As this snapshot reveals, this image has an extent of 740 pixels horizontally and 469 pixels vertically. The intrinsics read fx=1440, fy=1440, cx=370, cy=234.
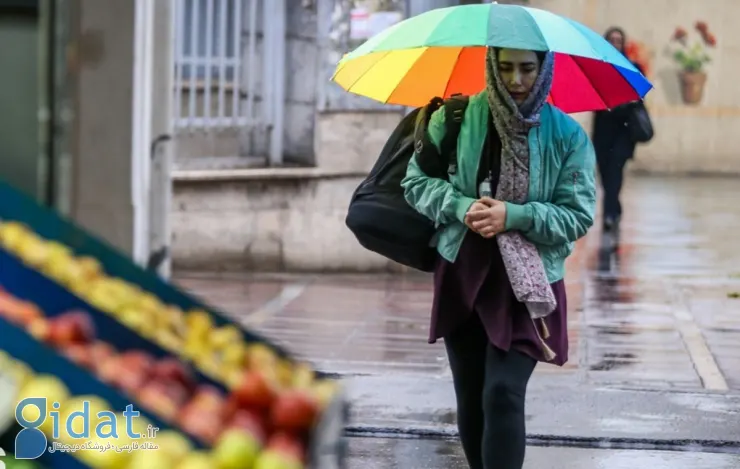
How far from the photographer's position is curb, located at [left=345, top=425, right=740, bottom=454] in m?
6.16

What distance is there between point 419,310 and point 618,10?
15531 mm

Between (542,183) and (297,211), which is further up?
(542,183)

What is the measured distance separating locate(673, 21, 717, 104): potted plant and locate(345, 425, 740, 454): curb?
18740mm

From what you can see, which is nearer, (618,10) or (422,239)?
(422,239)

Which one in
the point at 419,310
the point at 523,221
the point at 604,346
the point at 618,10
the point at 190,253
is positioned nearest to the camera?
the point at 523,221

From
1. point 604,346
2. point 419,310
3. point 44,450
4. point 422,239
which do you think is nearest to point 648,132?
point 419,310

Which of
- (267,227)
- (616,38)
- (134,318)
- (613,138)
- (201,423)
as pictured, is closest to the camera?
(201,423)

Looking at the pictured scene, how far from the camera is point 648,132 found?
13398 mm

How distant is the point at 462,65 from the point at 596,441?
1.97 meters

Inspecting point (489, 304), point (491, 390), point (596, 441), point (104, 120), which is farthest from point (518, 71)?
point (104, 120)

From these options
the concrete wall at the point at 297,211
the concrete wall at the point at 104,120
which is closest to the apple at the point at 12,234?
the concrete wall at the point at 104,120

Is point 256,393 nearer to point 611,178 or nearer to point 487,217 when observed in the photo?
point 487,217

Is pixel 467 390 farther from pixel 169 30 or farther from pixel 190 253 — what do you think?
pixel 190 253

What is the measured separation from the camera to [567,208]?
450cm
